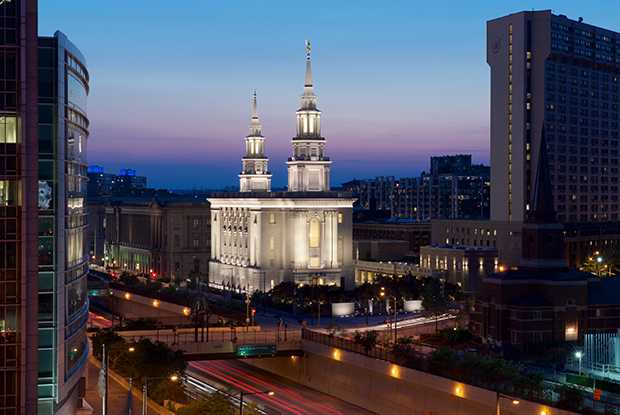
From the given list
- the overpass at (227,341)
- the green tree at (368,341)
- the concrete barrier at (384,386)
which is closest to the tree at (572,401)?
the concrete barrier at (384,386)

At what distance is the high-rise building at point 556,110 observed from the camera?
168250mm

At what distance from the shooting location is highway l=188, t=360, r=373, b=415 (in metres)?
77.3

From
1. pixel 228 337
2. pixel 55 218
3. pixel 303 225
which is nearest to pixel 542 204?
pixel 228 337

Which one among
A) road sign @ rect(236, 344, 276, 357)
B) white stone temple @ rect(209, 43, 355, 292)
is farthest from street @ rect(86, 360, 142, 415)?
white stone temple @ rect(209, 43, 355, 292)

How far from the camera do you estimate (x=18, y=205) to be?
47.0 metres

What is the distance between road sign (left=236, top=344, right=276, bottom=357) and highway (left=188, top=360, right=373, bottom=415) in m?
2.92

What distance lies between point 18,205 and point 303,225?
309ft

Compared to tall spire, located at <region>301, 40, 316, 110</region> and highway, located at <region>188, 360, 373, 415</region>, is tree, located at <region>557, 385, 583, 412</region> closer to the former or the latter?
highway, located at <region>188, 360, 373, 415</region>

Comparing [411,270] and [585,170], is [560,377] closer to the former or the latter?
[411,270]

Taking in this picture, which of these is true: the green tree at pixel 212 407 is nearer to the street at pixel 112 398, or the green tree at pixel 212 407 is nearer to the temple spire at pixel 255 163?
the street at pixel 112 398

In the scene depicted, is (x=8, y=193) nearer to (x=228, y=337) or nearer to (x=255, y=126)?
(x=228, y=337)

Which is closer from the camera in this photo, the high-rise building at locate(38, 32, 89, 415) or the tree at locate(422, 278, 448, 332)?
the high-rise building at locate(38, 32, 89, 415)

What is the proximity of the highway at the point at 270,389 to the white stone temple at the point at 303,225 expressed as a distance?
124 ft

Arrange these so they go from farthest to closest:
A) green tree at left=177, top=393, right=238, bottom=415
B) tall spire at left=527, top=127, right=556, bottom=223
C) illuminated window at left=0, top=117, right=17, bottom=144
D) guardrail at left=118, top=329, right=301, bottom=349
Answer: tall spire at left=527, top=127, right=556, bottom=223, guardrail at left=118, top=329, right=301, bottom=349, green tree at left=177, top=393, right=238, bottom=415, illuminated window at left=0, top=117, right=17, bottom=144
